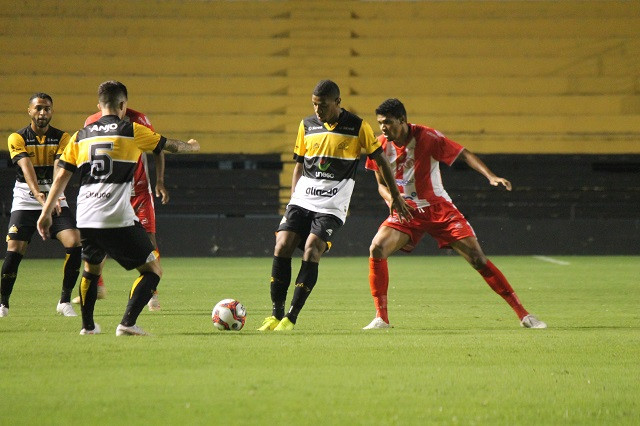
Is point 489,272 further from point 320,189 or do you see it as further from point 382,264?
point 320,189

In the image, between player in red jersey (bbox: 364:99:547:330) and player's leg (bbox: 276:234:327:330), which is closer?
player's leg (bbox: 276:234:327:330)

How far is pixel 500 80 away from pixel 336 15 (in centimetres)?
369

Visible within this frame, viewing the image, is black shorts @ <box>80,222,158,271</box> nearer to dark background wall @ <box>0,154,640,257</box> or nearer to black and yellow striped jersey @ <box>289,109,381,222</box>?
black and yellow striped jersey @ <box>289,109,381,222</box>

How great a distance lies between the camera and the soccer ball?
281 inches

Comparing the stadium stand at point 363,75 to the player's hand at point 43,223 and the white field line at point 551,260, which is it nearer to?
the white field line at point 551,260

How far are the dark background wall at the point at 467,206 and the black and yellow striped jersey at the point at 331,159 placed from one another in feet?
34.7

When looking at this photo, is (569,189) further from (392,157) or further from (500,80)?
(392,157)

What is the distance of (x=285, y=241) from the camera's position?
296 inches

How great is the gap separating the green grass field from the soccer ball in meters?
0.18

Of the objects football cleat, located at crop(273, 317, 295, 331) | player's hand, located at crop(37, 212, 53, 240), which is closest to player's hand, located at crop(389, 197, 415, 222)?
football cleat, located at crop(273, 317, 295, 331)

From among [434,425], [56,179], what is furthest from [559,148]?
[434,425]

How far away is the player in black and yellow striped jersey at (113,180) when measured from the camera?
21.3ft

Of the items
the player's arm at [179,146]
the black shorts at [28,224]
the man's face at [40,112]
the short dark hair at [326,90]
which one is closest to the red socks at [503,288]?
the short dark hair at [326,90]

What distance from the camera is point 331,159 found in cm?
747
